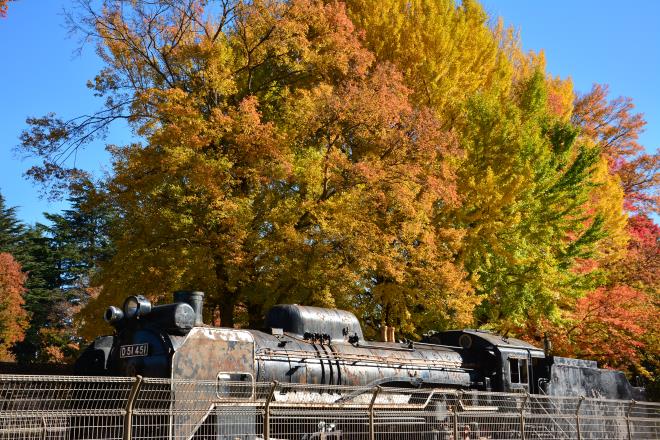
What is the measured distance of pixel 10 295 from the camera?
44.5m

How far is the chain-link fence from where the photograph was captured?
829 cm

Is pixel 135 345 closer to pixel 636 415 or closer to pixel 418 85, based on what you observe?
pixel 636 415

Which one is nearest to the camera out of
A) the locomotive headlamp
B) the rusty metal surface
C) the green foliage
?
the rusty metal surface

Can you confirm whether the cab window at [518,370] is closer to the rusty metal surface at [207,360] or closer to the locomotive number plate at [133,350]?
the rusty metal surface at [207,360]

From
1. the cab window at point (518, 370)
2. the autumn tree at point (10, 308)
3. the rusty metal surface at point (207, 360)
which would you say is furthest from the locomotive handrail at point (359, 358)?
the autumn tree at point (10, 308)

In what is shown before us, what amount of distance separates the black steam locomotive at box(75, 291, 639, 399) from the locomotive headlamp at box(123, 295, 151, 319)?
0.05ft

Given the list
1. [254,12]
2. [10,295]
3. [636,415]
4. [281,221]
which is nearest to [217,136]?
[281,221]

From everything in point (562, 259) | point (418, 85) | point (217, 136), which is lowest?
point (562, 259)

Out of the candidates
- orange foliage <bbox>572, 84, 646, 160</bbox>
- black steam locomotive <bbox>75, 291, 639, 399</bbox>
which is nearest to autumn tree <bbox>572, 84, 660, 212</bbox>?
orange foliage <bbox>572, 84, 646, 160</bbox>

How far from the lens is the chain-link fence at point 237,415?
8.29 m

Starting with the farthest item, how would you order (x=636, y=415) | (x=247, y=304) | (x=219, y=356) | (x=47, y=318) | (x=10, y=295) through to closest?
(x=47, y=318) → (x=10, y=295) → (x=247, y=304) → (x=636, y=415) → (x=219, y=356)

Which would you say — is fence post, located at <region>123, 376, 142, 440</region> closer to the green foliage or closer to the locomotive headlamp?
the locomotive headlamp

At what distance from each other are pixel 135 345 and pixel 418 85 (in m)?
15.5

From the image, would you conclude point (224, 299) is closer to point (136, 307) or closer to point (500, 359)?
point (500, 359)
